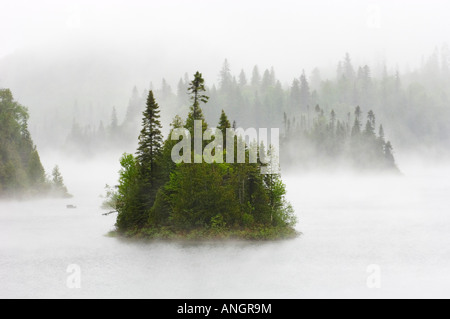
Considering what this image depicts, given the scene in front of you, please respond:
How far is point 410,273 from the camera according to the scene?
44.0m

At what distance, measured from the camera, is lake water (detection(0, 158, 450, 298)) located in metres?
38.4

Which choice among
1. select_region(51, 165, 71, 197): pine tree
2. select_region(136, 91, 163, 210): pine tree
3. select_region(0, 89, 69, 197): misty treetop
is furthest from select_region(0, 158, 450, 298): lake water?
select_region(51, 165, 71, 197): pine tree

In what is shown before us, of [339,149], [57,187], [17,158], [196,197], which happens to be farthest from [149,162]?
[339,149]

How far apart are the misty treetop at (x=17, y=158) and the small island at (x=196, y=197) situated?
5361cm

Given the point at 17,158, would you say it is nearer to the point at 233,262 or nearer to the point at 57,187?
the point at 57,187

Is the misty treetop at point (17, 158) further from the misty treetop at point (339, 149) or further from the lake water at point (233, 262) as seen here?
the misty treetop at point (339, 149)

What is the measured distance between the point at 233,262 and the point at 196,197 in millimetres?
10498

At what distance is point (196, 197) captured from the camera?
53938 mm

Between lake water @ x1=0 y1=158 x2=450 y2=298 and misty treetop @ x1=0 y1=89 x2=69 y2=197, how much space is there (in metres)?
24.9

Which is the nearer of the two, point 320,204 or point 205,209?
point 205,209

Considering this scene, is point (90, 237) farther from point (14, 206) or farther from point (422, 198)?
point (422, 198)
